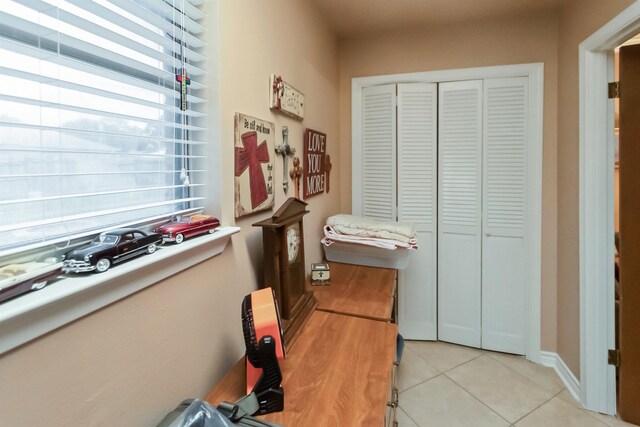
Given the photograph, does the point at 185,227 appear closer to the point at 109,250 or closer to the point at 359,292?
the point at 109,250

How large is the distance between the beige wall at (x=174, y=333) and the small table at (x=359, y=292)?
1.50 ft

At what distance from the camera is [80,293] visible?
2.05ft

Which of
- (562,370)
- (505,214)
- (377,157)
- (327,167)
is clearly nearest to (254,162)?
(327,167)

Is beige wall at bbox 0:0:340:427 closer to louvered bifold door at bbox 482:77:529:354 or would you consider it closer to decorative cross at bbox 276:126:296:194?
decorative cross at bbox 276:126:296:194

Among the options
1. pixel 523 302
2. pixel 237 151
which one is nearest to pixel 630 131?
pixel 523 302

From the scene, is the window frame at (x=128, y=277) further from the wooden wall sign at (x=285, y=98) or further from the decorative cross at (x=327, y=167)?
the decorative cross at (x=327, y=167)

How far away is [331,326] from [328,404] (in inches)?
17.7

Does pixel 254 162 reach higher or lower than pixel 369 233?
higher

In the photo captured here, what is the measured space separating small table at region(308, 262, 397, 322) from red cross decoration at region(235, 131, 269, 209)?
590mm

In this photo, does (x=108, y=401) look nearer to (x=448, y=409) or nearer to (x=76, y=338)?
(x=76, y=338)

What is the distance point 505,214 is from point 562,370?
1101 mm

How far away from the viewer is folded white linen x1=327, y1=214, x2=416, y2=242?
2.07m

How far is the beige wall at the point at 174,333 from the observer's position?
60 cm

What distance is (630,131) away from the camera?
181cm
